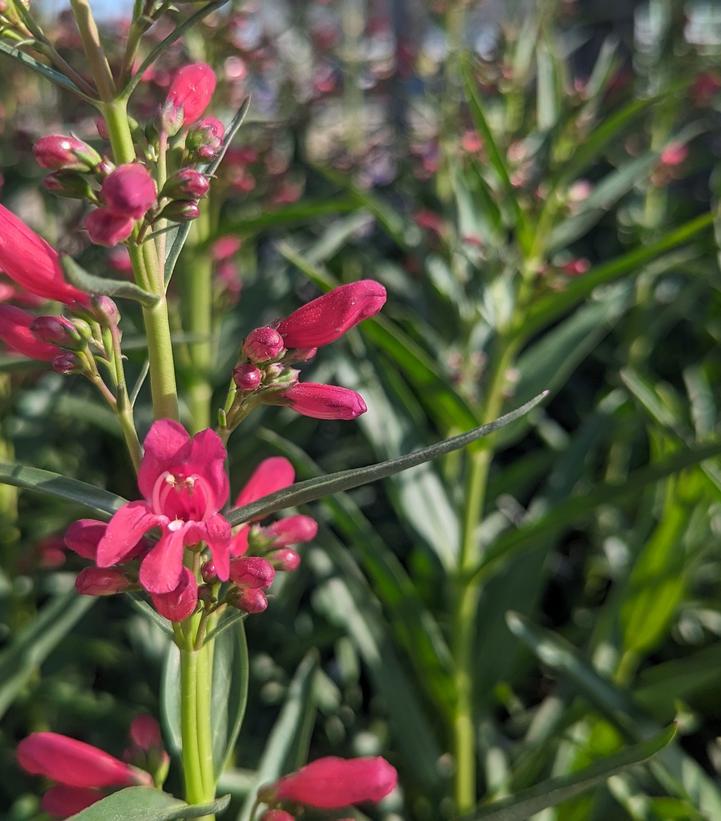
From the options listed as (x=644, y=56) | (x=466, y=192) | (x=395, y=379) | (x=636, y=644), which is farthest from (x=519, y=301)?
(x=644, y=56)

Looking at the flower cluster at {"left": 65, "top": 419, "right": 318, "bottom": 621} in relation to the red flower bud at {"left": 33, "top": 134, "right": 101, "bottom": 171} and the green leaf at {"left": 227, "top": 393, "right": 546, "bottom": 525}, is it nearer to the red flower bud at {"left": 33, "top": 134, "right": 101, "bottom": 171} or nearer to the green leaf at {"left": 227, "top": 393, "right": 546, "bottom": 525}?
the green leaf at {"left": 227, "top": 393, "right": 546, "bottom": 525}

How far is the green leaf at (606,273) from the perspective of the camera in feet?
4.02

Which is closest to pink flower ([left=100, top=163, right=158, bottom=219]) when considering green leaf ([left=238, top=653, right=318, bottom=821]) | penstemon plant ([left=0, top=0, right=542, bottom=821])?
penstemon plant ([left=0, top=0, right=542, bottom=821])

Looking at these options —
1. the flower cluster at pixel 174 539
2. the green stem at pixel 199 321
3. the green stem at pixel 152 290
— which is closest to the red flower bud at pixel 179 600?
the flower cluster at pixel 174 539

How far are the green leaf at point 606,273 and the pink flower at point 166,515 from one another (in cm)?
83

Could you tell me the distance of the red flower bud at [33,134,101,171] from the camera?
0.66 meters

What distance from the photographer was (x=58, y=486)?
0.66m

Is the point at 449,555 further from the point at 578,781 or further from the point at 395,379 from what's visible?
the point at 578,781

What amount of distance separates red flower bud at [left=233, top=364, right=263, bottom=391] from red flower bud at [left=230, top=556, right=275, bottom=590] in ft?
0.48

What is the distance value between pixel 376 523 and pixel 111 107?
180 centimetres

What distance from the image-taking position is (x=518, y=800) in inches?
31.7

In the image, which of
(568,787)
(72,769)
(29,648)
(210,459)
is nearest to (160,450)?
(210,459)

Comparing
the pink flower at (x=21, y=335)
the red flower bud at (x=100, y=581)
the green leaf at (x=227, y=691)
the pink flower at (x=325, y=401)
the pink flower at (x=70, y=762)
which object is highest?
the pink flower at (x=21, y=335)

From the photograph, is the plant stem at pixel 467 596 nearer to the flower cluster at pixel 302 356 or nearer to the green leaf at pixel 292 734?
the green leaf at pixel 292 734
